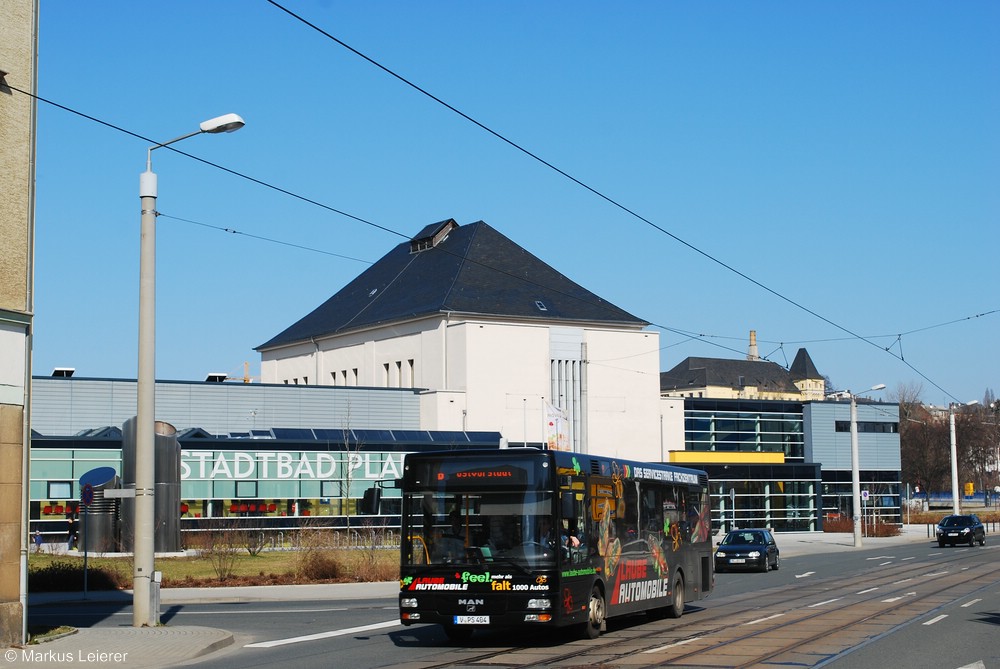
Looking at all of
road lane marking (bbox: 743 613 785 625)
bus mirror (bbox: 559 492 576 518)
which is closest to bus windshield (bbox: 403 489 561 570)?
bus mirror (bbox: 559 492 576 518)

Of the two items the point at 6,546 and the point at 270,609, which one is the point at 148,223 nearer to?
the point at 6,546

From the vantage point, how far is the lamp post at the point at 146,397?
18.4 metres

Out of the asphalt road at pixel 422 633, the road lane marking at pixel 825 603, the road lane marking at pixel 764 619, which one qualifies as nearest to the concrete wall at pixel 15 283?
the asphalt road at pixel 422 633

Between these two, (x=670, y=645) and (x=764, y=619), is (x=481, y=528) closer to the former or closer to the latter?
(x=670, y=645)

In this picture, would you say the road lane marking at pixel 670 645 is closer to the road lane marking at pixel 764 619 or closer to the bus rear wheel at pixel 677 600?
the road lane marking at pixel 764 619

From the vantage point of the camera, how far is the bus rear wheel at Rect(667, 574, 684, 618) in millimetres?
21578

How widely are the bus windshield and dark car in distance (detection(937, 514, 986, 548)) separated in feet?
141

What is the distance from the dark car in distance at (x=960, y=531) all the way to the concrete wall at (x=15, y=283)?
46837 mm

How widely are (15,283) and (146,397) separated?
119 inches

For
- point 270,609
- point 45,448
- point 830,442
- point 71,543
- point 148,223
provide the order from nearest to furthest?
point 148,223 < point 270,609 < point 71,543 < point 45,448 < point 830,442

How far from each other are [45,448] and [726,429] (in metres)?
45.3

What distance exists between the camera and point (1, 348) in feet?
53.3

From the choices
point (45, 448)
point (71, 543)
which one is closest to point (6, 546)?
point (71, 543)

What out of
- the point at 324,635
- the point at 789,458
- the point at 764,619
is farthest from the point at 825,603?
the point at 789,458
